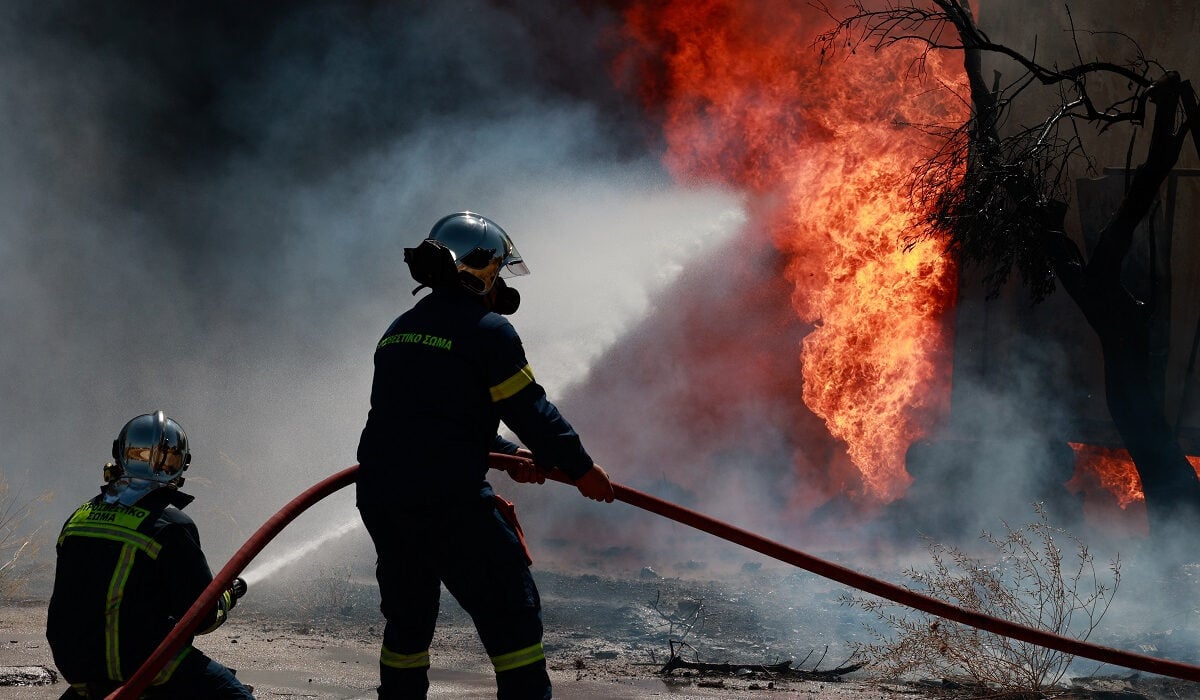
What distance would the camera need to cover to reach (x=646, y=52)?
43.3 ft

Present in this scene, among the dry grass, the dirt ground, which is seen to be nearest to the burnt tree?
the dirt ground

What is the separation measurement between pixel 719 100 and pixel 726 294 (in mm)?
2299

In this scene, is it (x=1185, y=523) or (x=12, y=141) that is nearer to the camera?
(x=1185, y=523)

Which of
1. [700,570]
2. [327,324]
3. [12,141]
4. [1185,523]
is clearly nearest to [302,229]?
[327,324]

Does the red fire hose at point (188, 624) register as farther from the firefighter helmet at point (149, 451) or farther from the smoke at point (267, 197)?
the smoke at point (267, 197)

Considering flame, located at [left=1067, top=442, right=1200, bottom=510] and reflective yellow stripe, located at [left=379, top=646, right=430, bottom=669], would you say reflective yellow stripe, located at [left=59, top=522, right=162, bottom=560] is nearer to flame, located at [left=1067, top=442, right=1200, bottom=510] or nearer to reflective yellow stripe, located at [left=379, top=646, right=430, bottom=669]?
reflective yellow stripe, located at [left=379, top=646, right=430, bottom=669]

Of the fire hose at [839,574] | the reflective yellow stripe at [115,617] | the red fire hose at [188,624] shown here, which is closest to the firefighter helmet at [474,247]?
the fire hose at [839,574]

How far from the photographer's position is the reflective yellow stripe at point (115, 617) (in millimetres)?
3357

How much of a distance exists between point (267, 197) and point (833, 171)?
6.55 metres

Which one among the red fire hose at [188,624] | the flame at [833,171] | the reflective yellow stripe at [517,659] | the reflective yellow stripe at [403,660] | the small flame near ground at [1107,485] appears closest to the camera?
the red fire hose at [188,624]

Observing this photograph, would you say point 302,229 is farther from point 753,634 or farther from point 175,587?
point 175,587

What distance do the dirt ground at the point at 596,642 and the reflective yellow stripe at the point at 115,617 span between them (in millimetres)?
2046

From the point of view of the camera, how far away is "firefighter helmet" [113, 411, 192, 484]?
363 cm

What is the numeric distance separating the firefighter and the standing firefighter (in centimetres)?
Answer: 58
